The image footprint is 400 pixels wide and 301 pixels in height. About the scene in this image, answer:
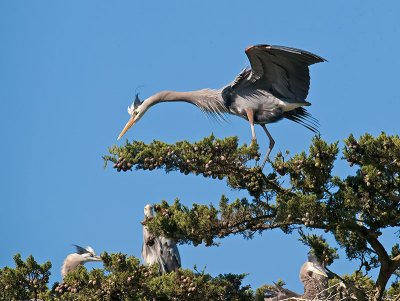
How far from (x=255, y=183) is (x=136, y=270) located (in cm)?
138

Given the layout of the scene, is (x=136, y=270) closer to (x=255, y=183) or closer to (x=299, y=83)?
(x=255, y=183)

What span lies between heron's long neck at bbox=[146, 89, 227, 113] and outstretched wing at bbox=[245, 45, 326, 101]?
65 cm

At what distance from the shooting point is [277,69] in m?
13.5

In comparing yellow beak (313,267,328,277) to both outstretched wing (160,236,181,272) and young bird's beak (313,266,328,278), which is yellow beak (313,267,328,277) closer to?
young bird's beak (313,266,328,278)

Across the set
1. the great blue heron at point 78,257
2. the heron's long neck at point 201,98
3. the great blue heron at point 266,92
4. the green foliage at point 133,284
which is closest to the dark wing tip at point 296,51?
the great blue heron at point 266,92

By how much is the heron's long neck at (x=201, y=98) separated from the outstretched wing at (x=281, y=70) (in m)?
0.65

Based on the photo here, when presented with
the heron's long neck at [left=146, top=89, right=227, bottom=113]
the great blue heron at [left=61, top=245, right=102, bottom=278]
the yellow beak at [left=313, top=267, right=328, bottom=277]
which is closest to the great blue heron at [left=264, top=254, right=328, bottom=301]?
the yellow beak at [left=313, top=267, right=328, bottom=277]

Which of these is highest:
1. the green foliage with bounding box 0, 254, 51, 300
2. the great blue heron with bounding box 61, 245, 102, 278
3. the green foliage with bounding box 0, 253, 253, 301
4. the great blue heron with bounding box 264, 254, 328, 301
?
the great blue heron with bounding box 61, 245, 102, 278

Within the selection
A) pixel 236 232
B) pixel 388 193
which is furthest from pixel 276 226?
pixel 388 193

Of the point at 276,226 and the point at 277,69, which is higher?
the point at 277,69

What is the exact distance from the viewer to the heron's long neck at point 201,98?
47.5 feet

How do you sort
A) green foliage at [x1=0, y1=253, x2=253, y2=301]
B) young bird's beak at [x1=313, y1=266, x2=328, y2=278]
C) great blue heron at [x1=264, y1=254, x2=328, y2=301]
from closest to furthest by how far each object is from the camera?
1. green foliage at [x1=0, y1=253, x2=253, y2=301]
2. great blue heron at [x1=264, y1=254, x2=328, y2=301]
3. young bird's beak at [x1=313, y1=266, x2=328, y2=278]

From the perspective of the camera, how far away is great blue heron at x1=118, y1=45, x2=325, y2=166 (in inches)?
521

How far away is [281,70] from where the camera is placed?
44.3 ft
